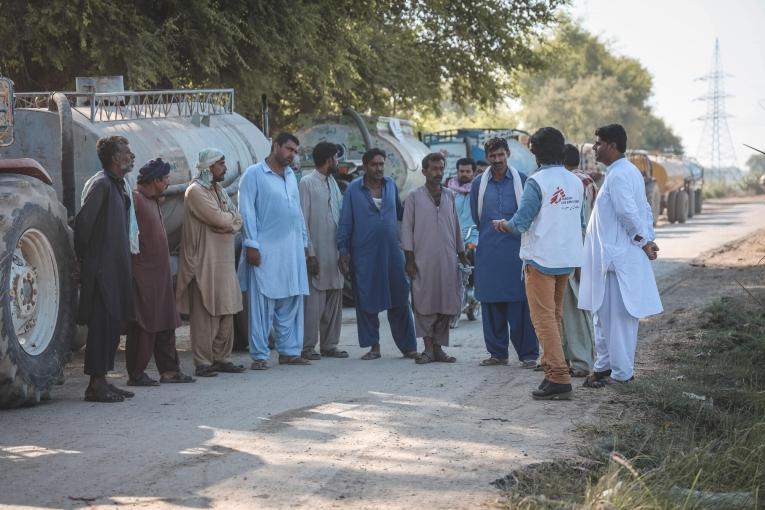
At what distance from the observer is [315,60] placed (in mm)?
19500

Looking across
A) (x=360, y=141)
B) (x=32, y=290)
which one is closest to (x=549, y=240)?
(x=32, y=290)

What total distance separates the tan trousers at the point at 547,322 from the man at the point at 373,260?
2.68m

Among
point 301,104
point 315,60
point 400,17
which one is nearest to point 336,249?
point 315,60

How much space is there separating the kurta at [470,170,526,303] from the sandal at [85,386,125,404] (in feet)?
11.4

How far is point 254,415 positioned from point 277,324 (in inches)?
120

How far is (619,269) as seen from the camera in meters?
9.28

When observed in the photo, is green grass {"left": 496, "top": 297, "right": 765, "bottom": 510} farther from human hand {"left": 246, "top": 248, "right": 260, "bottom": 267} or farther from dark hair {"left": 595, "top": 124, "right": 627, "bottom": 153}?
human hand {"left": 246, "top": 248, "right": 260, "bottom": 267}

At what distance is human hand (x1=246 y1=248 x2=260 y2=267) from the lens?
10953mm

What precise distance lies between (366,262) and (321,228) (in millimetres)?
548

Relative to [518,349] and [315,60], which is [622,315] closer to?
[518,349]

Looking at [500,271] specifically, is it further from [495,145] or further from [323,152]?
[323,152]

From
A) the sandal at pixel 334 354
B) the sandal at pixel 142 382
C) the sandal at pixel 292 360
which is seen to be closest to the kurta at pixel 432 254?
the sandal at pixel 334 354

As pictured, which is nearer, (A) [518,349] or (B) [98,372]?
(B) [98,372]

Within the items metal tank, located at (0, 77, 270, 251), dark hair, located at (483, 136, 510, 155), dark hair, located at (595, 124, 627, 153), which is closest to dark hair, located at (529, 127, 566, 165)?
dark hair, located at (595, 124, 627, 153)
